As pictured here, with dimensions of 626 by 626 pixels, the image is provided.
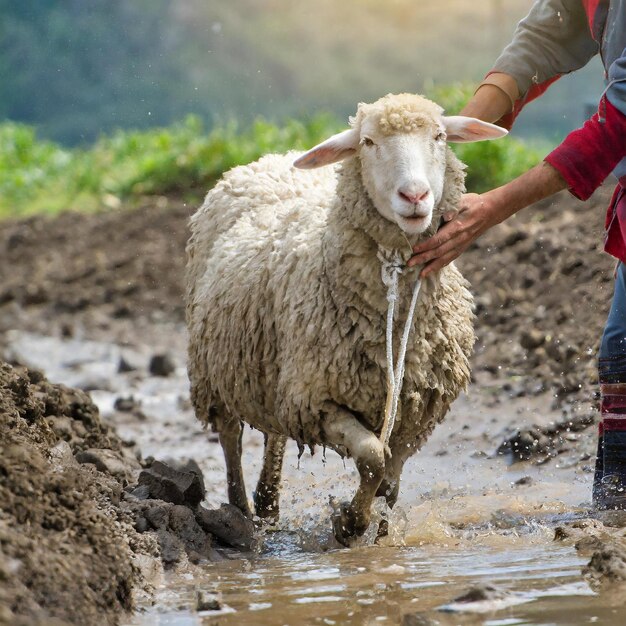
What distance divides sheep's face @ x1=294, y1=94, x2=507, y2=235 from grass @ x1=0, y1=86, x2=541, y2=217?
6.73 metres

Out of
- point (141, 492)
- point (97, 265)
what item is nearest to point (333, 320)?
point (141, 492)

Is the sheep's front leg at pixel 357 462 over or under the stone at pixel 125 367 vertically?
under

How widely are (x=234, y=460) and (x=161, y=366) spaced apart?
3.50m

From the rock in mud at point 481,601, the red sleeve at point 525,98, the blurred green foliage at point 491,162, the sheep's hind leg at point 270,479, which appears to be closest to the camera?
the rock in mud at point 481,601

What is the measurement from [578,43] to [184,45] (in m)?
16.0

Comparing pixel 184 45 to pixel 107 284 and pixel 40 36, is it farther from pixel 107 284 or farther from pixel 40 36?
pixel 107 284

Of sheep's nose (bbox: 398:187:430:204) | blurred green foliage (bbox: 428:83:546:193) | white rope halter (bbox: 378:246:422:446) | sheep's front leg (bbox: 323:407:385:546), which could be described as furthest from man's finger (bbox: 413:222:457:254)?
blurred green foliage (bbox: 428:83:546:193)

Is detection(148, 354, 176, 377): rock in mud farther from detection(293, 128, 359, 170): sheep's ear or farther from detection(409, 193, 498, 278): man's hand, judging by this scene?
detection(409, 193, 498, 278): man's hand

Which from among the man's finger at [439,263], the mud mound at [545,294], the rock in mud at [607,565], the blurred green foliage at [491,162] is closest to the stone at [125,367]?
the mud mound at [545,294]

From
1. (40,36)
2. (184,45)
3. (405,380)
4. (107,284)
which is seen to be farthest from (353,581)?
(40,36)

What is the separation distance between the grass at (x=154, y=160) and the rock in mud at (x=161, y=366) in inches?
148

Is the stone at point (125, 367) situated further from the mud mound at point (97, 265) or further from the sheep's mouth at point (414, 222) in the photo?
the sheep's mouth at point (414, 222)

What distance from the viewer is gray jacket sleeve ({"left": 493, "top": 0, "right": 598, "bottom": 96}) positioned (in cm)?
498

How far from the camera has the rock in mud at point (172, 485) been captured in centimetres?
482
